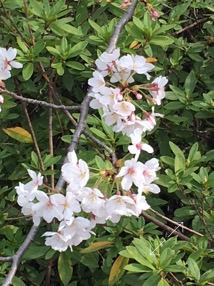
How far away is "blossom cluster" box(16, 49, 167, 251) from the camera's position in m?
1.49

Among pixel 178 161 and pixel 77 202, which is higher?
pixel 77 202

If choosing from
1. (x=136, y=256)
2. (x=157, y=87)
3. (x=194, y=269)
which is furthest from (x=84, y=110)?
(x=194, y=269)

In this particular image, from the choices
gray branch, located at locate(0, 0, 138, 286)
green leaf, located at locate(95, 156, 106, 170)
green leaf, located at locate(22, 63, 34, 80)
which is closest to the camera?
gray branch, located at locate(0, 0, 138, 286)

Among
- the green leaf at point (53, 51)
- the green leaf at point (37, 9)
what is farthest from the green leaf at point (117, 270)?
the green leaf at point (37, 9)

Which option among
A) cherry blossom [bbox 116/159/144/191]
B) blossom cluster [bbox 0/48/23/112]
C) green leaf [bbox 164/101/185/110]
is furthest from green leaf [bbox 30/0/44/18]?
cherry blossom [bbox 116/159/144/191]

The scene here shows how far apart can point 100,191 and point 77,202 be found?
10cm

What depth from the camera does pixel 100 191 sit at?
1.56m

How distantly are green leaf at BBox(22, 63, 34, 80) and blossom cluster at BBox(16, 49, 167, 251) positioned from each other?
0.54 metres

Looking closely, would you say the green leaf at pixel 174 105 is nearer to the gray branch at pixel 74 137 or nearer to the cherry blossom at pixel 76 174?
the gray branch at pixel 74 137

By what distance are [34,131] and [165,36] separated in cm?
59

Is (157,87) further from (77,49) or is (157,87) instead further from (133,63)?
(77,49)

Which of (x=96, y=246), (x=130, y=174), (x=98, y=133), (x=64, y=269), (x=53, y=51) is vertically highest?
(x=130, y=174)

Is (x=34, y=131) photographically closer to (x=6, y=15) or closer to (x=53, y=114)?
(x=53, y=114)

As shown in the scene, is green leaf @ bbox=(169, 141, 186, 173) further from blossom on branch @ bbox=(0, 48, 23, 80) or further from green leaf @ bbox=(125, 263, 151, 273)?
blossom on branch @ bbox=(0, 48, 23, 80)
